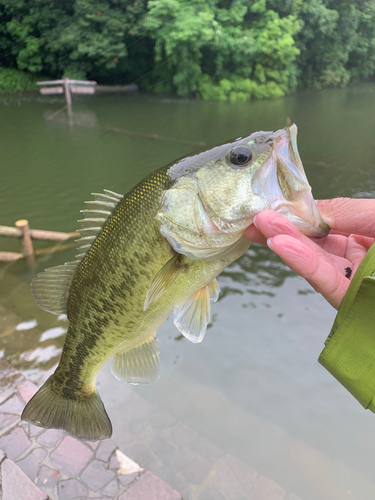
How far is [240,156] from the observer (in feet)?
4.34

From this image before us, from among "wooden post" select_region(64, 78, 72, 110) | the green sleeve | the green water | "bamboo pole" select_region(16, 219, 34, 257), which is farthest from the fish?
"wooden post" select_region(64, 78, 72, 110)

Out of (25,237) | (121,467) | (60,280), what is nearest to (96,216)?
(60,280)

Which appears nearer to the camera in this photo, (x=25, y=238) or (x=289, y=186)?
(x=289, y=186)

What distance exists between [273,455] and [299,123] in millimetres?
15617

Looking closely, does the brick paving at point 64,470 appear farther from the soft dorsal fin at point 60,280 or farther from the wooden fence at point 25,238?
the wooden fence at point 25,238

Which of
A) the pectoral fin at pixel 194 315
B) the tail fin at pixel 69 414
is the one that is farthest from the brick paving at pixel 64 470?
the pectoral fin at pixel 194 315

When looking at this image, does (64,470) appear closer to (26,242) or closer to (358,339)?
(358,339)

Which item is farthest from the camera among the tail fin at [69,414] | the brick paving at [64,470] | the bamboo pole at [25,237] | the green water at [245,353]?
the bamboo pole at [25,237]

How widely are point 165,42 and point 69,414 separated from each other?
80.9 feet

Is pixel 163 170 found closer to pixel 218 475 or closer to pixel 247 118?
pixel 218 475

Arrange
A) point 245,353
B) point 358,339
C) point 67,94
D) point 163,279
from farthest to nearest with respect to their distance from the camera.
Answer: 1. point 67,94
2. point 245,353
3. point 163,279
4. point 358,339

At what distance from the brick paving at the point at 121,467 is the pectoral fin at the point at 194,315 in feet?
6.01

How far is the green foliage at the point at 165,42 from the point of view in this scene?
21.4 meters

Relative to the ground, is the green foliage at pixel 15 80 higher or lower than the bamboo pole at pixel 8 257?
higher
